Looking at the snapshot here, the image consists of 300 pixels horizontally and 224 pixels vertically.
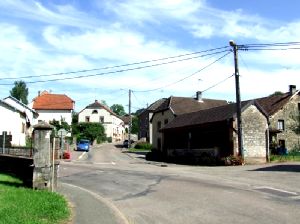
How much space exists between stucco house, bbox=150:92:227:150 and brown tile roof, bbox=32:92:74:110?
76.8 ft

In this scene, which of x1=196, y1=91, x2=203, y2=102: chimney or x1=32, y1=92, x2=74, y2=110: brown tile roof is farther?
x1=32, y1=92, x2=74, y2=110: brown tile roof

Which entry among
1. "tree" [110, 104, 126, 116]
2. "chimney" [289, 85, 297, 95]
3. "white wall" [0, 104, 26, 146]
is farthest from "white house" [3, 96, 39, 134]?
"tree" [110, 104, 126, 116]

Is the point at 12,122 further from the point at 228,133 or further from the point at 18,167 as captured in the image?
the point at 18,167

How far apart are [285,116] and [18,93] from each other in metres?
68.7

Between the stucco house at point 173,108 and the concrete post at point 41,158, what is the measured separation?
47431mm

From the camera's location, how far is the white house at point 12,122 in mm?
53188

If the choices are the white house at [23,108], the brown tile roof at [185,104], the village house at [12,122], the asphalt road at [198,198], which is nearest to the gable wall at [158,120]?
the brown tile roof at [185,104]

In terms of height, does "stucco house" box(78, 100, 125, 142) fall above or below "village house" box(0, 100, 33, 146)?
above

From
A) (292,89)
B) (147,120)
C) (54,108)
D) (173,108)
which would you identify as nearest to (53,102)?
(54,108)

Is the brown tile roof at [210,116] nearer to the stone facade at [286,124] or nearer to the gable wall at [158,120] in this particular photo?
the stone facade at [286,124]

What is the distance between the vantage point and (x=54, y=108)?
9219cm

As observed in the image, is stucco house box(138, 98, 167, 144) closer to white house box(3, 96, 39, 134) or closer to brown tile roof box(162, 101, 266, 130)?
white house box(3, 96, 39, 134)

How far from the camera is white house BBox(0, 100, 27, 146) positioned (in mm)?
53188

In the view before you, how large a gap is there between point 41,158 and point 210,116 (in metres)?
29.6
